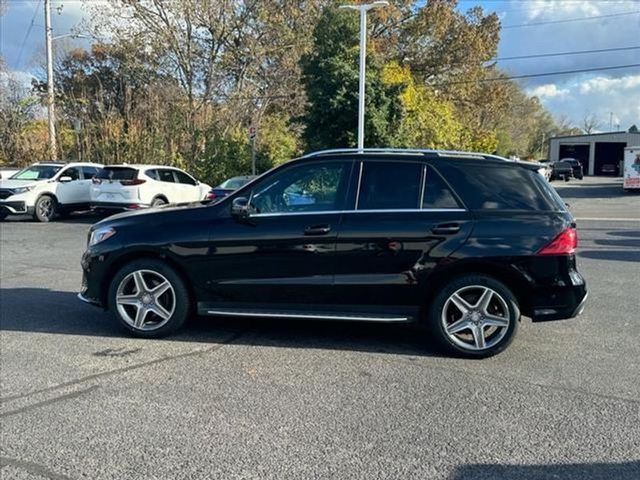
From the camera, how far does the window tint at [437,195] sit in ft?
17.2

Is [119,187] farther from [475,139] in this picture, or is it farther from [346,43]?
[475,139]

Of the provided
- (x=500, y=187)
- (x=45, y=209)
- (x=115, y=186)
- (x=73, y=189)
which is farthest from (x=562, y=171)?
(x=500, y=187)

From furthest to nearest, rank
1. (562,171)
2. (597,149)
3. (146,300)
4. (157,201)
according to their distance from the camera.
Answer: (597,149) < (562,171) < (157,201) < (146,300)

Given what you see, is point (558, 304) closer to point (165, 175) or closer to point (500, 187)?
point (500, 187)

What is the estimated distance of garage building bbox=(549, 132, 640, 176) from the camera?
2630 inches

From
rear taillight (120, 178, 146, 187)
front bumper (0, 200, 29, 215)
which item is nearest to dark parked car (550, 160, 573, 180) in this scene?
rear taillight (120, 178, 146, 187)

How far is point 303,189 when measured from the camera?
5.48 metres

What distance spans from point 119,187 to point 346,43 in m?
14.2

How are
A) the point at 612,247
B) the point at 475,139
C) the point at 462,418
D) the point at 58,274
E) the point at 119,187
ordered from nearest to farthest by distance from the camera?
the point at 462,418, the point at 58,274, the point at 612,247, the point at 119,187, the point at 475,139

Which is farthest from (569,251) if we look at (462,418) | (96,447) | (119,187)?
(119,187)

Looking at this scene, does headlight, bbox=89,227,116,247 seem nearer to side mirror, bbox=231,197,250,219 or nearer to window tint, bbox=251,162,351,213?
side mirror, bbox=231,197,250,219

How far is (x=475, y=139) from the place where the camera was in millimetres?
36938

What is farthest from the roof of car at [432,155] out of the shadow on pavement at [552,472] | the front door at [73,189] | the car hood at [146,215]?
the front door at [73,189]

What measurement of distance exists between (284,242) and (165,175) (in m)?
12.7
